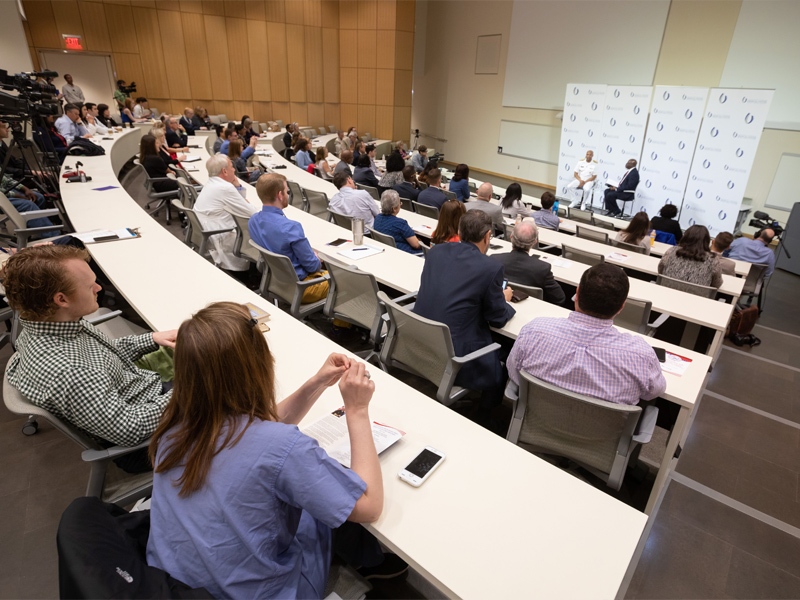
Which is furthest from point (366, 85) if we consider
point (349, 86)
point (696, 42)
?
point (696, 42)

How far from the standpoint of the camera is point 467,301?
2.36m

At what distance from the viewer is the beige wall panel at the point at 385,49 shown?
44.5ft

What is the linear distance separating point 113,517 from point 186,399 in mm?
367

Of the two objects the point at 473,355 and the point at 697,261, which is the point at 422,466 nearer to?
the point at 473,355

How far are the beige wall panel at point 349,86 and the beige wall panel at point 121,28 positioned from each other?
6049 mm

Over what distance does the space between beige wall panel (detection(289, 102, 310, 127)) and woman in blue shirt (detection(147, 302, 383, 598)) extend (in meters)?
15.4

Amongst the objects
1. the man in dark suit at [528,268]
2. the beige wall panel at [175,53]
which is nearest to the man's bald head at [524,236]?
the man in dark suit at [528,268]

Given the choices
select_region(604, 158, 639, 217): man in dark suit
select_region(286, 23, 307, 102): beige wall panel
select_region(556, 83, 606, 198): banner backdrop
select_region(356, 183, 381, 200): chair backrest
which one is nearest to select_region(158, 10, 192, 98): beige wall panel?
select_region(286, 23, 307, 102): beige wall panel

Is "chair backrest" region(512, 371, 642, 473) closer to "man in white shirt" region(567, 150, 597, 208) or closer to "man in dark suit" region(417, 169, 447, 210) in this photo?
"man in dark suit" region(417, 169, 447, 210)

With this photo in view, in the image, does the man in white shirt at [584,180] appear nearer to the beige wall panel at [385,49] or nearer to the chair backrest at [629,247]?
the chair backrest at [629,247]

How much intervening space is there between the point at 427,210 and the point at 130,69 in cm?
1101

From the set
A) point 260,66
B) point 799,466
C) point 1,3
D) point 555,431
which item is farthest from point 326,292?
point 260,66

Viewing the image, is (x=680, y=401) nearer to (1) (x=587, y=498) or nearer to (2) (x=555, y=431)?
(2) (x=555, y=431)

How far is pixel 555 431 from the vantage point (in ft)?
6.52
